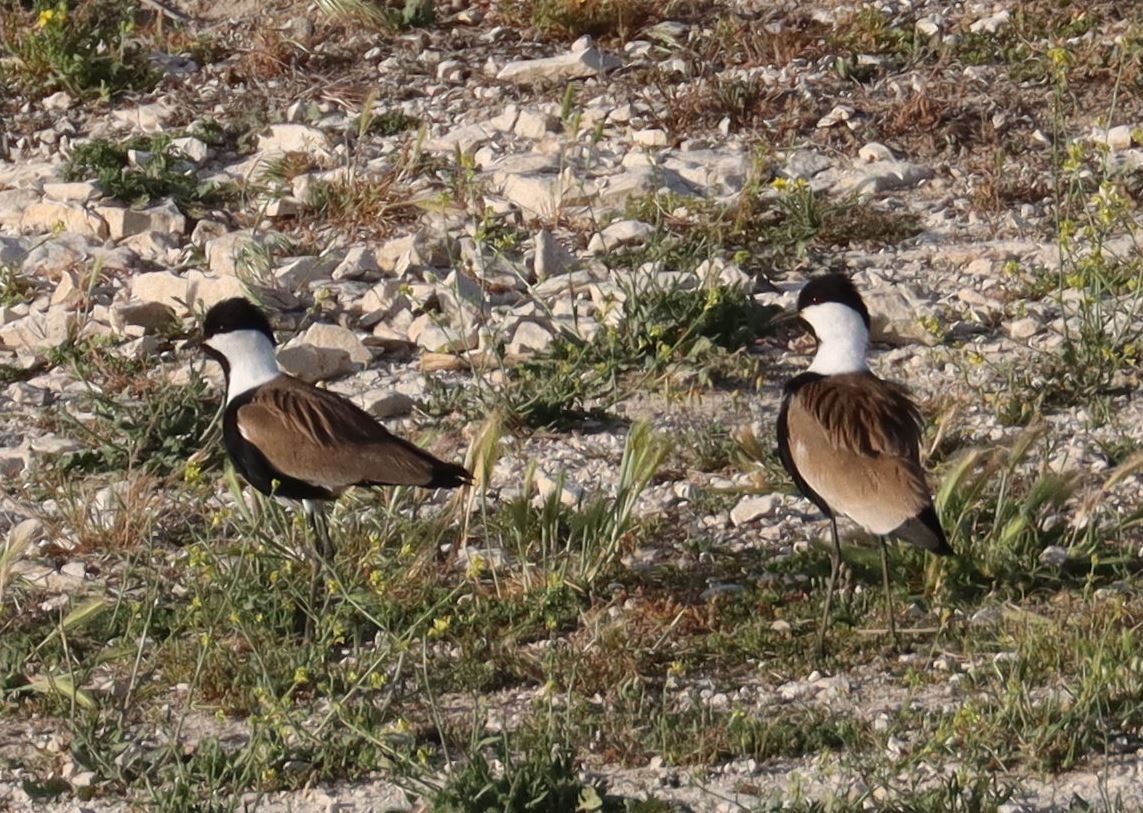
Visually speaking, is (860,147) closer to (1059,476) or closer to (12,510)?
(1059,476)

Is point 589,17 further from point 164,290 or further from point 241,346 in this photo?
point 241,346

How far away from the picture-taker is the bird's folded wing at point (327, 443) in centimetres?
688

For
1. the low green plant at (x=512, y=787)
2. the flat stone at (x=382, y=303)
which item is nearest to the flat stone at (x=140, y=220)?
the flat stone at (x=382, y=303)

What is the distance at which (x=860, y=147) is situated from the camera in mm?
10398

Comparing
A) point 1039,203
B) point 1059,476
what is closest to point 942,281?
point 1039,203

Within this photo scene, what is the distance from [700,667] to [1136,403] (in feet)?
8.76

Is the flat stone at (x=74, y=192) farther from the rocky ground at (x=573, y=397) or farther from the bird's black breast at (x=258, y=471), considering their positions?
the bird's black breast at (x=258, y=471)

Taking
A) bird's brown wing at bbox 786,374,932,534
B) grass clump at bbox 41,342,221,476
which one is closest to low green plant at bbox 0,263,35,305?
grass clump at bbox 41,342,221,476

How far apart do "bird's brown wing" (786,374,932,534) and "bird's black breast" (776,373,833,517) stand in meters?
0.02

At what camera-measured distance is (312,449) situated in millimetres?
6980

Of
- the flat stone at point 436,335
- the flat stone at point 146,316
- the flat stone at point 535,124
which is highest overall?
the flat stone at point 535,124

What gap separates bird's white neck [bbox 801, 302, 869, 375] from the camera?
731 centimetres

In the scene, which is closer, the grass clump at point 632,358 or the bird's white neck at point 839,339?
the bird's white neck at point 839,339

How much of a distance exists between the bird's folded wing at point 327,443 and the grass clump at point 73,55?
4.54m
